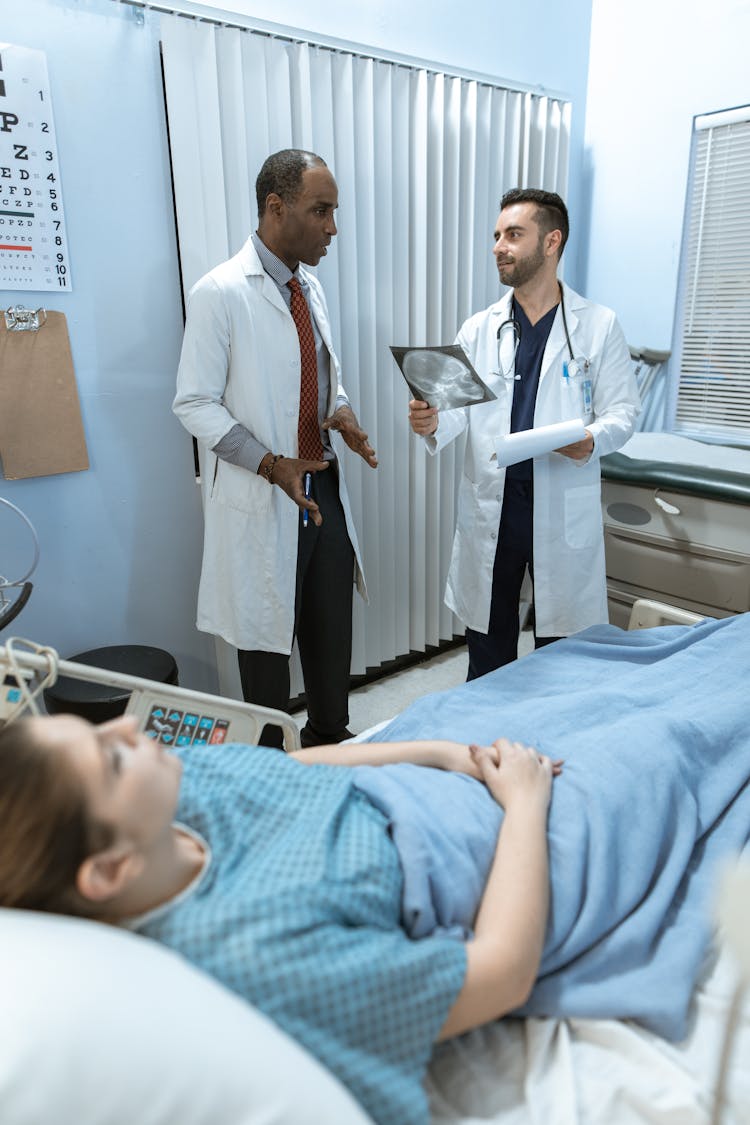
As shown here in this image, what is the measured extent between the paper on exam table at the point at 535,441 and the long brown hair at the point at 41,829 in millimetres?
1343

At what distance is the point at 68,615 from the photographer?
213cm

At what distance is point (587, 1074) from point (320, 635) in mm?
1494

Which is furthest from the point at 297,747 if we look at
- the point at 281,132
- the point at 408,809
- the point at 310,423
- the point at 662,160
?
the point at 662,160

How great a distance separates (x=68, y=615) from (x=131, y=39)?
1471 mm

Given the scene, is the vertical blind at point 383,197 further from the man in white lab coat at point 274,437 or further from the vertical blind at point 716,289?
the vertical blind at point 716,289

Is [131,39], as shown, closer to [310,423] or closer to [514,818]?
[310,423]

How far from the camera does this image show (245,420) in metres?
1.97

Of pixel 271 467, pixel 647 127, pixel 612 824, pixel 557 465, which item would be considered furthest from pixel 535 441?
pixel 647 127

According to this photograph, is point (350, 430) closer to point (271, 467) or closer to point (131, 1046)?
point (271, 467)

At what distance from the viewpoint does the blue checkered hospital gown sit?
0.71 meters

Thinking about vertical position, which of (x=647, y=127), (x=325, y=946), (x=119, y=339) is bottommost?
(x=325, y=946)

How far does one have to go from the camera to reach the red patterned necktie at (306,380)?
2016 millimetres

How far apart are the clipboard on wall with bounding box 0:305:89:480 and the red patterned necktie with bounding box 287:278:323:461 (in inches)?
22.8

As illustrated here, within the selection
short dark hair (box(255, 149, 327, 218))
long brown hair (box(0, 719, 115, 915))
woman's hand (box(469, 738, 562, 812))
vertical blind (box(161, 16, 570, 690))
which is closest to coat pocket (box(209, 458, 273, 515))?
vertical blind (box(161, 16, 570, 690))
